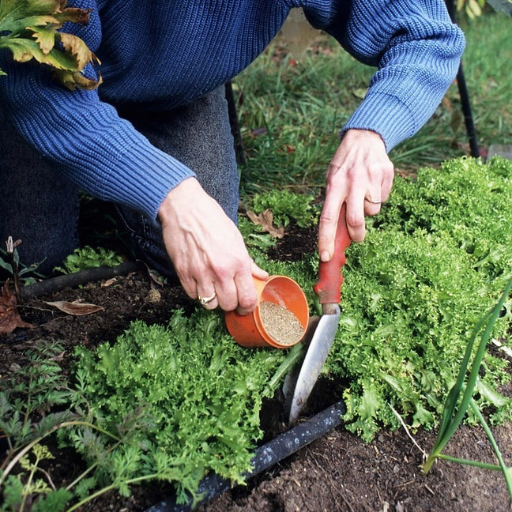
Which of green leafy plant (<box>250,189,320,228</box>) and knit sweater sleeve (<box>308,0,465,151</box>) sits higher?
knit sweater sleeve (<box>308,0,465,151</box>)

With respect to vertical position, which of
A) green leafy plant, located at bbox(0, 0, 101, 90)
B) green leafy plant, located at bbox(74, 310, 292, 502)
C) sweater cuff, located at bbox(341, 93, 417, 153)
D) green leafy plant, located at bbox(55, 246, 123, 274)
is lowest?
green leafy plant, located at bbox(55, 246, 123, 274)

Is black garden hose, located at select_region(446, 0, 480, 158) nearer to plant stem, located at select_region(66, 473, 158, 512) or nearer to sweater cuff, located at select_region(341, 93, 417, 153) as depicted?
sweater cuff, located at select_region(341, 93, 417, 153)

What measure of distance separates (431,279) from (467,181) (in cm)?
89

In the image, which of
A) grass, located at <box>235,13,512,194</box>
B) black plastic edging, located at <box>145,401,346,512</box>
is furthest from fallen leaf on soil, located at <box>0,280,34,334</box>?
grass, located at <box>235,13,512,194</box>

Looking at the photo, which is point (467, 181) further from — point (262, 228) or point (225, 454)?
point (225, 454)

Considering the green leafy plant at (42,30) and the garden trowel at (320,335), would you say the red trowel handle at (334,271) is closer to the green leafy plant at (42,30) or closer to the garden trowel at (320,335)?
the garden trowel at (320,335)

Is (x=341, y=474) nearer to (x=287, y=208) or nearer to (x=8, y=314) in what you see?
(x=8, y=314)

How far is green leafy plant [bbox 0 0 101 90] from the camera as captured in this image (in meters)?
1.58

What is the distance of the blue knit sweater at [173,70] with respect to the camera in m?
1.76

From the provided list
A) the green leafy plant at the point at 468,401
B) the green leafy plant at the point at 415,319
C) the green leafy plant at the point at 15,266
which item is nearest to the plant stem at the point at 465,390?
the green leafy plant at the point at 468,401

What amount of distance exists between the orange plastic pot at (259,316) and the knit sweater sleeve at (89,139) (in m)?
0.39

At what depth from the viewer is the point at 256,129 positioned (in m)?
3.89

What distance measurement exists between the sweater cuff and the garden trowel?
305 mm

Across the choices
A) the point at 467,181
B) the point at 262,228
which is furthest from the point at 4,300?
the point at 467,181
